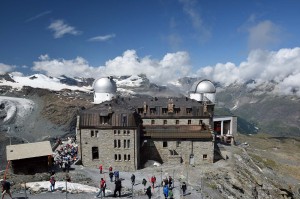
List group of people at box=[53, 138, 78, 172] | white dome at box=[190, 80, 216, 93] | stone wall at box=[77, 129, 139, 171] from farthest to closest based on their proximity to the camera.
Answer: white dome at box=[190, 80, 216, 93] → stone wall at box=[77, 129, 139, 171] → group of people at box=[53, 138, 78, 172]

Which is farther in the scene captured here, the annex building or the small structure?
the annex building

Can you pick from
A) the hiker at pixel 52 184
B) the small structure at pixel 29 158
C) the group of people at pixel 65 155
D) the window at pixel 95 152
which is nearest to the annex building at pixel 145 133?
the window at pixel 95 152

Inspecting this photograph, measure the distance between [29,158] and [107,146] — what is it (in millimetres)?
14216

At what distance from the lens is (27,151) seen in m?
49.6

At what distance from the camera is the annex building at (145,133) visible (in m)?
58.4

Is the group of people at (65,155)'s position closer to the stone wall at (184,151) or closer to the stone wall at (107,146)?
the stone wall at (107,146)

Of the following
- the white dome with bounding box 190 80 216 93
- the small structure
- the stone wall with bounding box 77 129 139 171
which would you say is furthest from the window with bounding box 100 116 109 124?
the white dome with bounding box 190 80 216 93

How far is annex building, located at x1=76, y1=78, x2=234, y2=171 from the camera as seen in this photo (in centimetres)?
5844

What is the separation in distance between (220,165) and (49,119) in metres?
66.7

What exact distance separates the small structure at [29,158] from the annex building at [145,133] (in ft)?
29.5

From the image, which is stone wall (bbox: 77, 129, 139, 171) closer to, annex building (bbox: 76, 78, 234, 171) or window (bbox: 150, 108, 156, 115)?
annex building (bbox: 76, 78, 234, 171)

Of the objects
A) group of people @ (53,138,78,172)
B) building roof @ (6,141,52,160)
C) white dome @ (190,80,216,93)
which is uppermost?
white dome @ (190,80,216,93)

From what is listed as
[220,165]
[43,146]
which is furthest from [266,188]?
[43,146]

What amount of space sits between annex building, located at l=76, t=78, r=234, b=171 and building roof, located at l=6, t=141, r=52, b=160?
8.63 meters
